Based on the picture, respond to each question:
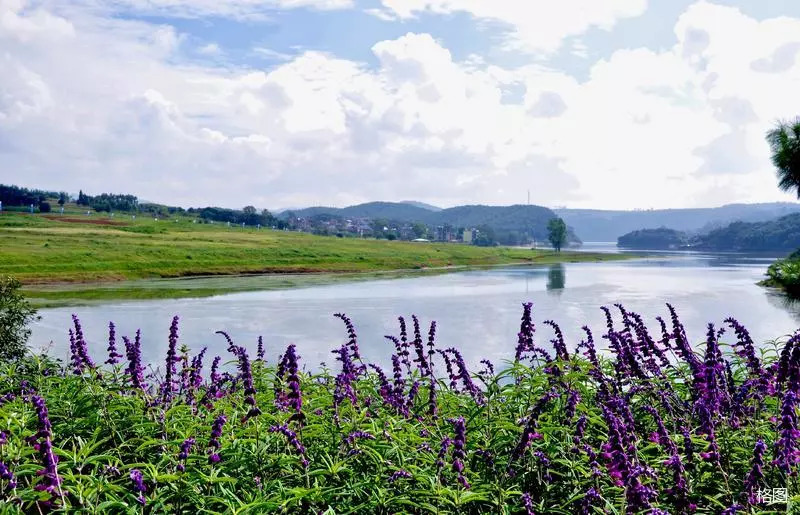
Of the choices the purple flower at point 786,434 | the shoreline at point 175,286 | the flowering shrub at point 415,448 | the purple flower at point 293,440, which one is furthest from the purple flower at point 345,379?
the shoreline at point 175,286

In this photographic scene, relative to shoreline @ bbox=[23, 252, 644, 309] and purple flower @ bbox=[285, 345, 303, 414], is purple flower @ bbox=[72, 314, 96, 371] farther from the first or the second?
shoreline @ bbox=[23, 252, 644, 309]

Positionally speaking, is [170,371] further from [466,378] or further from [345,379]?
[466,378]

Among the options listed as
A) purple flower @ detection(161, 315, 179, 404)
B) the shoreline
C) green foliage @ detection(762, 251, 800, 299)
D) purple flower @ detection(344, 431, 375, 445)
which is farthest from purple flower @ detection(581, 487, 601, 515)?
→ green foliage @ detection(762, 251, 800, 299)

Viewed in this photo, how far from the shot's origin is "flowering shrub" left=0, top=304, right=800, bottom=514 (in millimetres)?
4703

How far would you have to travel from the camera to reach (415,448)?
6.01m

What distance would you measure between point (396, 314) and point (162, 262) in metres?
50.3

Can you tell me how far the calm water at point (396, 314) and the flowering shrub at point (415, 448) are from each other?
10495mm

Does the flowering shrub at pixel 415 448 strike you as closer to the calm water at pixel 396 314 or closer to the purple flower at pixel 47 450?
the purple flower at pixel 47 450

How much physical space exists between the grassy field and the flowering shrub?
47.6m

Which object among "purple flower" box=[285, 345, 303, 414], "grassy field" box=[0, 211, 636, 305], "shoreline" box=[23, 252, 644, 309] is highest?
"purple flower" box=[285, 345, 303, 414]

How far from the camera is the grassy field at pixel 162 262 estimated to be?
2480 inches

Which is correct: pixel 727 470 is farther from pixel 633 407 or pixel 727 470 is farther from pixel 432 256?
pixel 432 256

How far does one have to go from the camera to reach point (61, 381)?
835 centimetres

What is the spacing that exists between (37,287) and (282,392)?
202 ft
